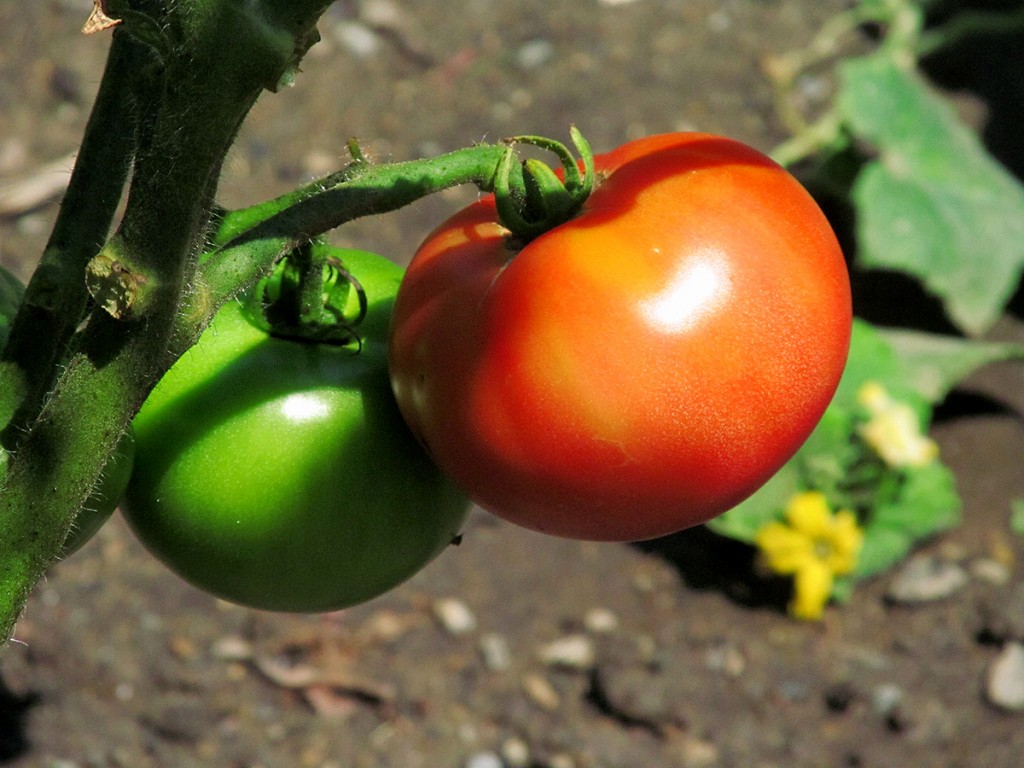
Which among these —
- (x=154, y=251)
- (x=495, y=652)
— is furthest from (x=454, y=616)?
(x=154, y=251)

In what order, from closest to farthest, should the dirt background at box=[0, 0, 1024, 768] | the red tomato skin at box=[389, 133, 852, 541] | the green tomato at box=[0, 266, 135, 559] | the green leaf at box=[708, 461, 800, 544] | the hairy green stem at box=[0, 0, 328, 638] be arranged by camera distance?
the hairy green stem at box=[0, 0, 328, 638] < the red tomato skin at box=[389, 133, 852, 541] < the green tomato at box=[0, 266, 135, 559] < the dirt background at box=[0, 0, 1024, 768] < the green leaf at box=[708, 461, 800, 544]

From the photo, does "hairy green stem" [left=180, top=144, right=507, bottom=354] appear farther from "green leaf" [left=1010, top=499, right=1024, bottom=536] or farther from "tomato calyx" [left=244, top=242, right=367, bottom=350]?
"green leaf" [left=1010, top=499, right=1024, bottom=536]

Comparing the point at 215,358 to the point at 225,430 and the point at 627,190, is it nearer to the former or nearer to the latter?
the point at 225,430

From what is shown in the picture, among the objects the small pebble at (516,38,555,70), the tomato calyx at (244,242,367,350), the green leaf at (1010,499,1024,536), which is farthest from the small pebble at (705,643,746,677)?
the tomato calyx at (244,242,367,350)

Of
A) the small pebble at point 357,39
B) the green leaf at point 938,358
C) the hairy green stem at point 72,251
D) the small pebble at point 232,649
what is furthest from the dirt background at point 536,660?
the hairy green stem at point 72,251

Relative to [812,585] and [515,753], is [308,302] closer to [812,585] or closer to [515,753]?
[515,753]
